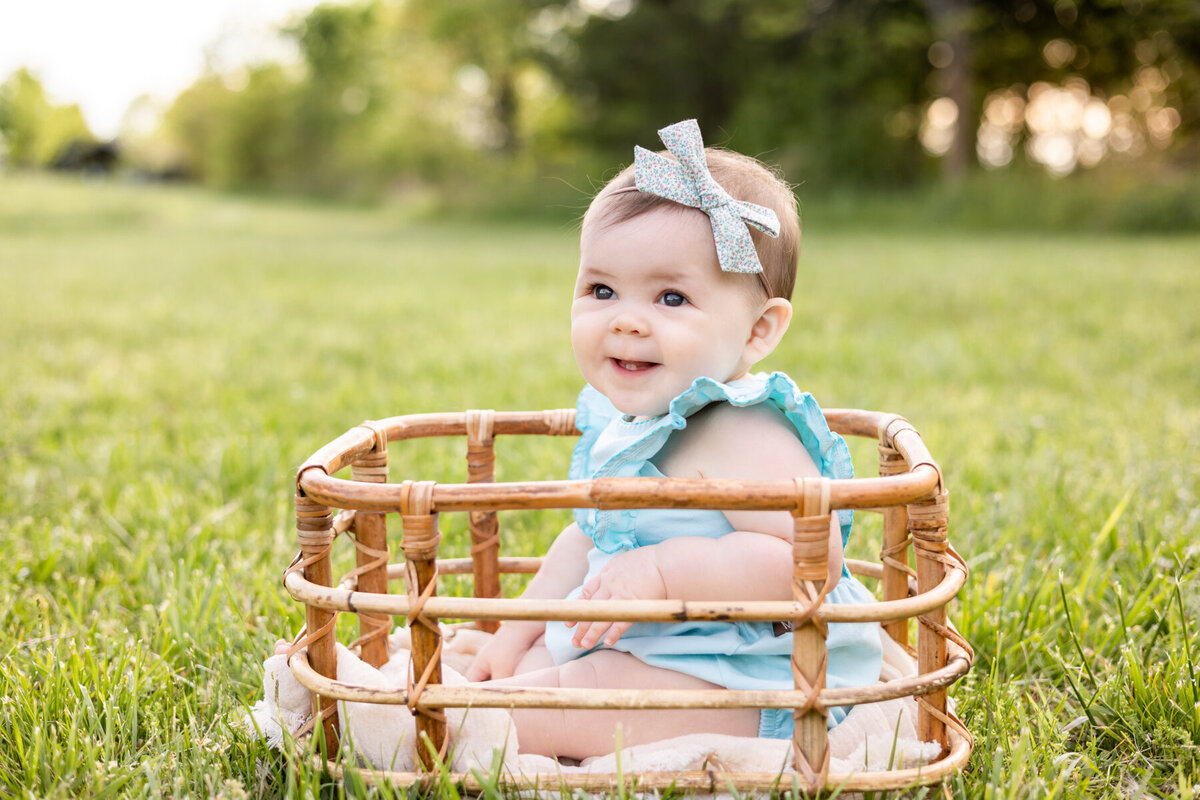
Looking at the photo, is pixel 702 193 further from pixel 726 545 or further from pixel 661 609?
pixel 661 609

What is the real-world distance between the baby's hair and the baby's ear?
0.02m

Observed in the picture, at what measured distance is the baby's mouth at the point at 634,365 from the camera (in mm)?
1482

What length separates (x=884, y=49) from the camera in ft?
51.8

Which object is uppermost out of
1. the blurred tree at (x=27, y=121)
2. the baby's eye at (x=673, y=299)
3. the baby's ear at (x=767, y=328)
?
the blurred tree at (x=27, y=121)

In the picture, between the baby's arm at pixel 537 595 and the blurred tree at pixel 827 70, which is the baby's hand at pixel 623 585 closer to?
the baby's arm at pixel 537 595

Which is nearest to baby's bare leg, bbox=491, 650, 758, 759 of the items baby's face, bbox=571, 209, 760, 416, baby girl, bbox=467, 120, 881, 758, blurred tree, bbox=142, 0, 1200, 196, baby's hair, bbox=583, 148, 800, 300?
baby girl, bbox=467, 120, 881, 758

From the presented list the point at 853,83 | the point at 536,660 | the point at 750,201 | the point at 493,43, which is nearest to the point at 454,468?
the point at 536,660

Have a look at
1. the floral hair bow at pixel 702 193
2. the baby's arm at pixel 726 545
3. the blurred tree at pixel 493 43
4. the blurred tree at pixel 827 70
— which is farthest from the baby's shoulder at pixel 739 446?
the blurred tree at pixel 493 43

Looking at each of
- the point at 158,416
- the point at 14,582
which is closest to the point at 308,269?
the point at 158,416

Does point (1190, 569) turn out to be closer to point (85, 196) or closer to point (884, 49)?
point (884, 49)

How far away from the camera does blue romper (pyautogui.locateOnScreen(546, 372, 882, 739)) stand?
4.58 feet

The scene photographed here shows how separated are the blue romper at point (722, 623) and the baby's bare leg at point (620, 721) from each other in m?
0.02

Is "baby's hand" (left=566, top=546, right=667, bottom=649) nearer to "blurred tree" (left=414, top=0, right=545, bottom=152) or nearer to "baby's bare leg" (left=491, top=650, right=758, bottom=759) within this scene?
"baby's bare leg" (left=491, top=650, right=758, bottom=759)

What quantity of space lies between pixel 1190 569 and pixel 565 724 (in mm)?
1319
